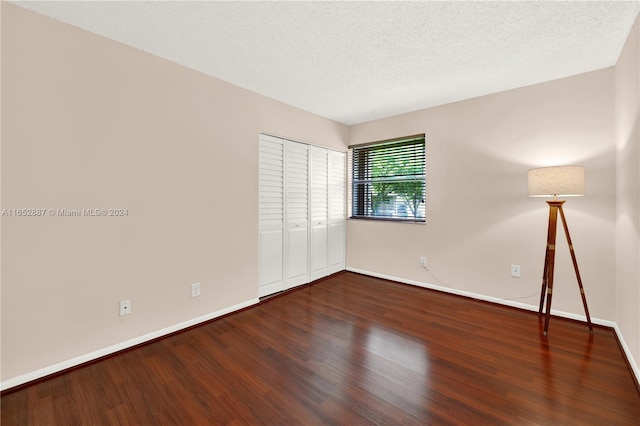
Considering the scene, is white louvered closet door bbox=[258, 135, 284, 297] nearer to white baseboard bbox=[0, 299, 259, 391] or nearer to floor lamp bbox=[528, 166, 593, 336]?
white baseboard bbox=[0, 299, 259, 391]

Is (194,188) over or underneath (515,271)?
over

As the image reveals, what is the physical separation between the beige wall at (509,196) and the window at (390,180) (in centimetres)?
16

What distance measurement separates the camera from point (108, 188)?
211 centimetres

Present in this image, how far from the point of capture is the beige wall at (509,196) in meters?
2.54

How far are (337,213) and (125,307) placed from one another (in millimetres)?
2889

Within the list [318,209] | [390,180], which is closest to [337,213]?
[318,209]

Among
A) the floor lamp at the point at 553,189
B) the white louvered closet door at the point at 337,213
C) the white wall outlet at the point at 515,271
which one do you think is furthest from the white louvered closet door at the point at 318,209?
the floor lamp at the point at 553,189

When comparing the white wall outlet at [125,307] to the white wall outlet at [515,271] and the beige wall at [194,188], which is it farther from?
the white wall outlet at [515,271]

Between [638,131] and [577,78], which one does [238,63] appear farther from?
[577,78]

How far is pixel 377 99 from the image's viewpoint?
10.9 feet

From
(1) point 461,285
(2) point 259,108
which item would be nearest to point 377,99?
(2) point 259,108

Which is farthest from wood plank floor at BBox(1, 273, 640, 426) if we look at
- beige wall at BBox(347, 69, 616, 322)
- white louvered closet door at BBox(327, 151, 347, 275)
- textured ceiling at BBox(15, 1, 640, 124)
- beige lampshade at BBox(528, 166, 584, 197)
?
textured ceiling at BBox(15, 1, 640, 124)

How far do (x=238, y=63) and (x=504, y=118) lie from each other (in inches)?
110

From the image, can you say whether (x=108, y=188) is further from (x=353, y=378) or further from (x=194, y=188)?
(x=353, y=378)
